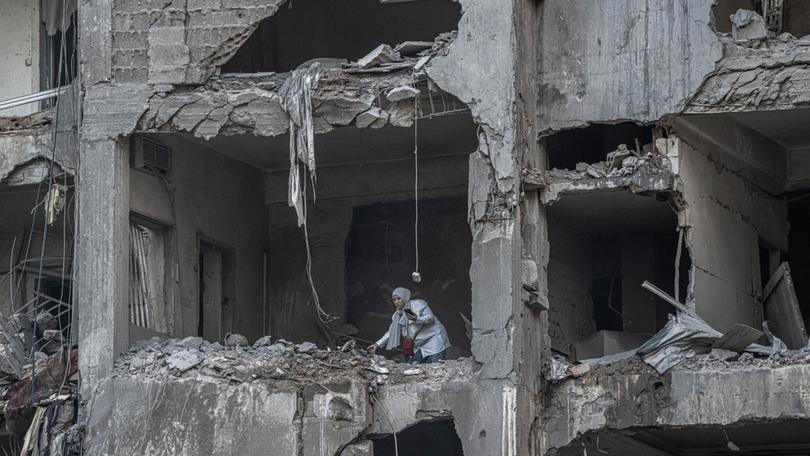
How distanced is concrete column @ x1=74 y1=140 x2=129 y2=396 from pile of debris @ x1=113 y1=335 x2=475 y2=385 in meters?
0.30

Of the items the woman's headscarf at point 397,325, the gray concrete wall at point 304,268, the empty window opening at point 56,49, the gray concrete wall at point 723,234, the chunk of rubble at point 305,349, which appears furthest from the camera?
the gray concrete wall at point 304,268

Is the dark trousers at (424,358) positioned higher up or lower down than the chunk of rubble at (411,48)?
lower down

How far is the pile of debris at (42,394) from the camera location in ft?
63.5

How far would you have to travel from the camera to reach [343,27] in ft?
76.9

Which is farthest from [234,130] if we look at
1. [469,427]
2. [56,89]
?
[469,427]

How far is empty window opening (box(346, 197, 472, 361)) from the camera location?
2262 centimetres

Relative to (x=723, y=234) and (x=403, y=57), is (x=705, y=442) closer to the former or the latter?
(x=723, y=234)

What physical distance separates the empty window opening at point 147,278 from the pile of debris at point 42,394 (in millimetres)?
911

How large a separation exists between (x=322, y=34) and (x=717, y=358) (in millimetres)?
7594

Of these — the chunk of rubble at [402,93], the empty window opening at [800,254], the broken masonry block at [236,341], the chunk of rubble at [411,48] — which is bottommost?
the broken masonry block at [236,341]

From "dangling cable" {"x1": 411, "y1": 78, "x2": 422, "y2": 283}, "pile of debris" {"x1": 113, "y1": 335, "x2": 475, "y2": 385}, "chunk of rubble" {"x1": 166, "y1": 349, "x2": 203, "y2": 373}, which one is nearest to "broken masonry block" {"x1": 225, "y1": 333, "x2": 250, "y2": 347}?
"pile of debris" {"x1": 113, "y1": 335, "x2": 475, "y2": 385}

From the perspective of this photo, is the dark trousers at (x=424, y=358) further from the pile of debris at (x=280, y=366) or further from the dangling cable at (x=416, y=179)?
the dangling cable at (x=416, y=179)

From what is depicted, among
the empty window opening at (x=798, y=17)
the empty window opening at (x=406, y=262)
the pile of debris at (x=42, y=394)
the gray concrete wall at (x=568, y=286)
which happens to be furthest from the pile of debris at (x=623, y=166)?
the pile of debris at (x=42, y=394)

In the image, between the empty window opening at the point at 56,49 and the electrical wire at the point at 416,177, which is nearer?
the electrical wire at the point at 416,177
